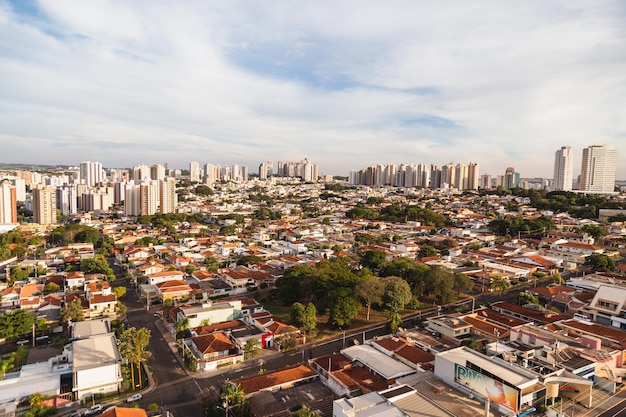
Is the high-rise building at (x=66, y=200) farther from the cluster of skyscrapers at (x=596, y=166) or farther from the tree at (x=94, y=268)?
the cluster of skyscrapers at (x=596, y=166)

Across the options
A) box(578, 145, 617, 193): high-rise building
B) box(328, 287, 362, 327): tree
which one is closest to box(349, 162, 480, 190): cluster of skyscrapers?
box(578, 145, 617, 193): high-rise building

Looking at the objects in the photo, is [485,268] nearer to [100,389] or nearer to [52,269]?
[100,389]

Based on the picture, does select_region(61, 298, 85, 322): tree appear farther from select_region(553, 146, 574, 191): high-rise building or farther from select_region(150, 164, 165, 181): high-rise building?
select_region(553, 146, 574, 191): high-rise building

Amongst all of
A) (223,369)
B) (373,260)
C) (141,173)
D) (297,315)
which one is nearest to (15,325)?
(223,369)

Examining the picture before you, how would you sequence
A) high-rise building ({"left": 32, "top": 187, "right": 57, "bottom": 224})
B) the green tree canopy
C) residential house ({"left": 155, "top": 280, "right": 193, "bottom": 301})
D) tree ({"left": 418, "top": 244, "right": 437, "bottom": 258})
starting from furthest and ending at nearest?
1. high-rise building ({"left": 32, "top": 187, "right": 57, "bottom": 224})
2. tree ({"left": 418, "top": 244, "right": 437, "bottom": 258})
3. residential house ({"left": 155, "top": 280, "right": 193, "bottom": 301})
4. the green tree canopy

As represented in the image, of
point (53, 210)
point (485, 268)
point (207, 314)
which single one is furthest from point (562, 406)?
point (53, 210)

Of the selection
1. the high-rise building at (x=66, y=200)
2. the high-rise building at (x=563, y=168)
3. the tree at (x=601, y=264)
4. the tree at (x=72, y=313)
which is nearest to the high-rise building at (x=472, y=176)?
the high-rise building at (x=563, y=168)

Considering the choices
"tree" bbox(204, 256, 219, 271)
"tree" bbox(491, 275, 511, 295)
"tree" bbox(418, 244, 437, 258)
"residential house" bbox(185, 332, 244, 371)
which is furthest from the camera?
"tree" bbox(418, 244, 437, 258)
